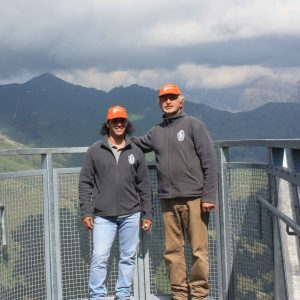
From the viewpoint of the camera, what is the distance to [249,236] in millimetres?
6051

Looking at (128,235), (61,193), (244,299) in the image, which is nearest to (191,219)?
(128,235)

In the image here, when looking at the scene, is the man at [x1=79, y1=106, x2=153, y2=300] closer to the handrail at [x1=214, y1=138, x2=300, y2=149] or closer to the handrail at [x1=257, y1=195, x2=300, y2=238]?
the handrail at [x1=214, y1=138, x2=300, y2=149]

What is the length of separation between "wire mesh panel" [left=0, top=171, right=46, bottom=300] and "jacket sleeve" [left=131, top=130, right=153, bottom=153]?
1.33 meters

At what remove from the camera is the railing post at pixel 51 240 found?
258 inches

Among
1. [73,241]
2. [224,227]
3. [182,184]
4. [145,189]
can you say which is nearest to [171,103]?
[182,184]

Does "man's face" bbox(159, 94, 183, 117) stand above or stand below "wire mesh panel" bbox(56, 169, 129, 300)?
above

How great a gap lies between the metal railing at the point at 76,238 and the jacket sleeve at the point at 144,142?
30.2 inches

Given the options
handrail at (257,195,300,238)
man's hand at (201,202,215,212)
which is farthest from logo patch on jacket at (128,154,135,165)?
handrail at (257,195,300,238)

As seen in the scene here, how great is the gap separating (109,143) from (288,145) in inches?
97.9

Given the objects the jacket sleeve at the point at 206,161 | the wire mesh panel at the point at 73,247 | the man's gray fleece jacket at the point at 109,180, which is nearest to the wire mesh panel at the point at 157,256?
the wire mesh panel at the point at 73,247

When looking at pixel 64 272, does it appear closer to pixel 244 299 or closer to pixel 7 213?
pixel 7 213

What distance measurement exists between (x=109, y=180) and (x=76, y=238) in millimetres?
1273

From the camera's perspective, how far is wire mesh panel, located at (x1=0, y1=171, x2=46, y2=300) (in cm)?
623

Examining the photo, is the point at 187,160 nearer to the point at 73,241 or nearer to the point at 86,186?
the point at 86,186
